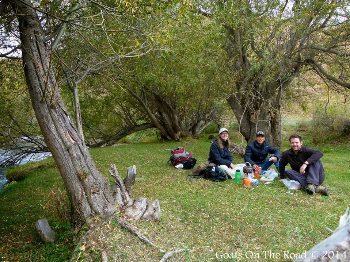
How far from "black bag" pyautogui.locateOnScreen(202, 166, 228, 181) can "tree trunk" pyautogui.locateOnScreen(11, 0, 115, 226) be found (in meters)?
4.22

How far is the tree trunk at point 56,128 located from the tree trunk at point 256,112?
997 cm

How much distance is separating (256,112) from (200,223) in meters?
10.3

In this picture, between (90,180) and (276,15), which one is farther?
(276,15)

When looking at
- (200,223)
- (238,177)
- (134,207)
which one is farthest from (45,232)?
(238,177)

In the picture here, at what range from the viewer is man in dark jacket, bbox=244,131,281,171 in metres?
12.2

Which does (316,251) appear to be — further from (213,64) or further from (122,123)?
(122,123)

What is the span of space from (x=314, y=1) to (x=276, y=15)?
137cm

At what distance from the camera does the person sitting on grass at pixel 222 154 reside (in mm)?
11639

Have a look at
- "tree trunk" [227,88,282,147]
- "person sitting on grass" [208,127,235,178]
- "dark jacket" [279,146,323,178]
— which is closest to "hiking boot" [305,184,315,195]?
"dark jacket" [279,146,323,178]

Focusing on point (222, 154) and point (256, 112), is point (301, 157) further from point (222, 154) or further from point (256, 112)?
point (256, 112)

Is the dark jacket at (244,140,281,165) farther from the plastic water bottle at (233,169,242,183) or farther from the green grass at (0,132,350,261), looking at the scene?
the green grass at (0,132,350,261)

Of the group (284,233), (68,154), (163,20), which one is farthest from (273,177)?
(68,154)

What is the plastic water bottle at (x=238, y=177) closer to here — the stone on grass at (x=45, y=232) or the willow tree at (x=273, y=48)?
the willow tree at (x=273, y=48)

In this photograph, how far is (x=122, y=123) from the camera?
26000 mm
